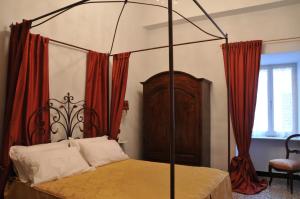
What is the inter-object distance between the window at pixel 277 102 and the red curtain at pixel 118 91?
2774 mm

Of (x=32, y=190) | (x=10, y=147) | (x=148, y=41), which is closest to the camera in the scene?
(x=32, y=190)

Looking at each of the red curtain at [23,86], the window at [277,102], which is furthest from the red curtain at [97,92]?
the window at [277,102]

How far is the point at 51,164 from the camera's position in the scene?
2.55 meters

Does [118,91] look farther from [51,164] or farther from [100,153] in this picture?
[51,164]

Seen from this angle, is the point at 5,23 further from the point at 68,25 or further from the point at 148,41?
the point at 148,41

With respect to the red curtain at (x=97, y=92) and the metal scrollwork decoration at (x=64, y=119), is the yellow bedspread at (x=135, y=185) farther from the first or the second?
the red curtain at (x=97, y=92)

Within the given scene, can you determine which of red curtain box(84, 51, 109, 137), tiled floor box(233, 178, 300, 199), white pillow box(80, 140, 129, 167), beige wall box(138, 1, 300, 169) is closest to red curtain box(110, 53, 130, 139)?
red curtain box(84, 51, 109, 137)

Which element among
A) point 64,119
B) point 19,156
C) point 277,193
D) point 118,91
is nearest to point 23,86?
point 19,156

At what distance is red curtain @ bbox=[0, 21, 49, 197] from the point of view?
256 centimetres

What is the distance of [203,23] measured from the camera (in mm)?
4684

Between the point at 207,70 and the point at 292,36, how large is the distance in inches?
55.1

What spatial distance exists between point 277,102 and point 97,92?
3386 millimetres

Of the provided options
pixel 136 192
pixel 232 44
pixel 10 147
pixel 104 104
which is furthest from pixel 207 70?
pixel 10 147

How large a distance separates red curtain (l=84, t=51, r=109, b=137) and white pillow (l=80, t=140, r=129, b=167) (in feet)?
1.46
